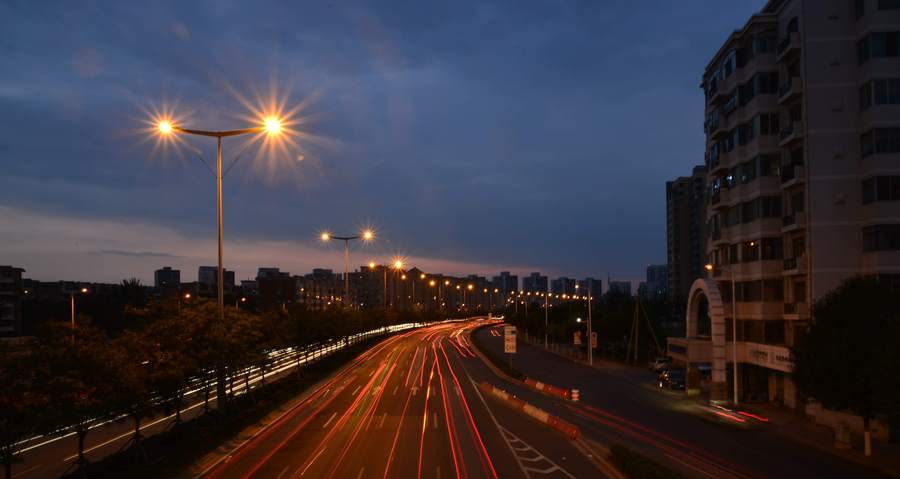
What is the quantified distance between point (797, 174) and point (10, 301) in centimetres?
9776

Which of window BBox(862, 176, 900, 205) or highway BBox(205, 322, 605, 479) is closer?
highway BBox(205, 322, 605, 479)

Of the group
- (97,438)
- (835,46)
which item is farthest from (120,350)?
(835,46)

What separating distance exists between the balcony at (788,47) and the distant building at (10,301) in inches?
3782

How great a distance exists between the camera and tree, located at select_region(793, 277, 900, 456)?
26.6m

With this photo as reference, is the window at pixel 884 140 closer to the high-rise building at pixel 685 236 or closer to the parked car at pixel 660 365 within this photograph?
the parked car at pixel 660 365

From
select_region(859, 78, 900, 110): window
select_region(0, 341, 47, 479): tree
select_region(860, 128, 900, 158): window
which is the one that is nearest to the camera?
select_region(0, 341, 47, 479): tree

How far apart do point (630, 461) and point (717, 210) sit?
34.9 meters

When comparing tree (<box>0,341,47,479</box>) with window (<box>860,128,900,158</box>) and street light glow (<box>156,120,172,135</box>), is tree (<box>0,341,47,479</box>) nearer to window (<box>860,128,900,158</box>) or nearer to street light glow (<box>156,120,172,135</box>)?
street light glow (<box>156,120,172,135</box>)

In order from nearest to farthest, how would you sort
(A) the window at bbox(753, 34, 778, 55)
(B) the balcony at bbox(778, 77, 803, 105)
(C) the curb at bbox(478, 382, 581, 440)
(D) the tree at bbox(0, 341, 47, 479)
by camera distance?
1. (D) the tree at bbox(0, 341, 47, 479)
2. (C) the curb at bbox(478, 382, 581, 440)
3. (B) the balcony at bbox(778, 77, 803, 105)
4. (A) the window at bbox(753, 34, 778, 55)

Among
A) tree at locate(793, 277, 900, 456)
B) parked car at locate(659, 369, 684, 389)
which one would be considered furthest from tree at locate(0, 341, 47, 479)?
parked car at locate(659, 369, 684, 389)

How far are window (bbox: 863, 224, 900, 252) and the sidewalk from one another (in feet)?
33.7

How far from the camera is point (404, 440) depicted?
1219 inches

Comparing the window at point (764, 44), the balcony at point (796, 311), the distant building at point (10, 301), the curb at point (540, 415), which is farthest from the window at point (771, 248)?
the distant building at point (10, 301)

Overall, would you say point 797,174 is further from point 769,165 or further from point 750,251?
point 750,251
